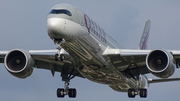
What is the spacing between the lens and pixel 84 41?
31906 mm

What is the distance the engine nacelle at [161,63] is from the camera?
33.1 metres

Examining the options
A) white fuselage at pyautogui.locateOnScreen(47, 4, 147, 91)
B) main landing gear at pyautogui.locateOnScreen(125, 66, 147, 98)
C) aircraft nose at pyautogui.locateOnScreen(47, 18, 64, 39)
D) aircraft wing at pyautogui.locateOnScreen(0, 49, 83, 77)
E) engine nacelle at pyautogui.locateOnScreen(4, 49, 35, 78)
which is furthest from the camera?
main landing gear at pyautogui.locateOnScreen(125, 66, 147, 98)

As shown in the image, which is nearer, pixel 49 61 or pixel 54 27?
pixel 54 27

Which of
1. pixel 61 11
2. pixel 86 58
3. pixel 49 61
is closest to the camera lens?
pixel 61 11

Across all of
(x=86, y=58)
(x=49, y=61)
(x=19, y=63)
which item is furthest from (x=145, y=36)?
(x=86, y=58)

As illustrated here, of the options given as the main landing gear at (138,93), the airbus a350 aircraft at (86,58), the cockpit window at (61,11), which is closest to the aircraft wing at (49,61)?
the airbus a350 aircraft at (86,58)

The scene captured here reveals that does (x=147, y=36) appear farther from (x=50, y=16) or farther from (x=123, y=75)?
(x=50, y=16)

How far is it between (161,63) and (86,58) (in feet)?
16.9

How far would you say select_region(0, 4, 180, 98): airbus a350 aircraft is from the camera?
30594 mm

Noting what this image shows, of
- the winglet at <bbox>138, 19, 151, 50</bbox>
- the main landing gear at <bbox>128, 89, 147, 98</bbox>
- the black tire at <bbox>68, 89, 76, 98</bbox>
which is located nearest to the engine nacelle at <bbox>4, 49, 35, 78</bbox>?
the black tire at <bbox>68, 89, 76, 98</bbox>

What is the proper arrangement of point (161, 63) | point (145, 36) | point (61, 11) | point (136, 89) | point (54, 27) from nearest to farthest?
point (54, 27), point (61, 11), point (161, 63), point (136, 89), point (145, 36)

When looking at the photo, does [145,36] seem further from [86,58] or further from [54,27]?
[54,27]

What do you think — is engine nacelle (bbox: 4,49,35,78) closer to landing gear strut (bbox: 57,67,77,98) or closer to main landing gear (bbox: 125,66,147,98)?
landing gear strut (bbox: 57,67,77,98)

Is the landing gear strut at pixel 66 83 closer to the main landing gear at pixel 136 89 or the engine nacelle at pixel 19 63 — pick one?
the engine nacelle at pixel 19 63
